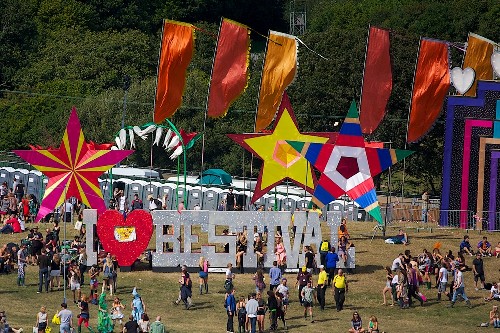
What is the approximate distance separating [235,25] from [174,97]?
369 centimetres

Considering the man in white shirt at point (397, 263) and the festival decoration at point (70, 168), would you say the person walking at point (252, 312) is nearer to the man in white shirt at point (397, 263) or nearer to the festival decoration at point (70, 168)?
the man in white shirt at point (397, 263)

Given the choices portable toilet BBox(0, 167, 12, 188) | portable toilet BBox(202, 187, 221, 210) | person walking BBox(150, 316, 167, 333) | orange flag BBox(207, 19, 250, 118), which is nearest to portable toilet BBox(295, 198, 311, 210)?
portable toilet BBox(202, 187, 221, 210)

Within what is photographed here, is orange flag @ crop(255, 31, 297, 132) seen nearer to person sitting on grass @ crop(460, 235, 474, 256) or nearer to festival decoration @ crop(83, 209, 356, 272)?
festival decoration @ crop(83, 209, 356, 272)

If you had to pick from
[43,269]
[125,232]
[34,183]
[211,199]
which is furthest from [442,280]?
[34,183]

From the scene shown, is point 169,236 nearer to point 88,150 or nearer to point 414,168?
point 88,150

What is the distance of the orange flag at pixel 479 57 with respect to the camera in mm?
68562

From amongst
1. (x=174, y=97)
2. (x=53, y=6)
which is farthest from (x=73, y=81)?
(x=174, y=97)

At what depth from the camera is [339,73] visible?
8925cm

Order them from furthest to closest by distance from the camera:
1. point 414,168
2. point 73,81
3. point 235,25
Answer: point 73,81
point 414,168
point 235,25

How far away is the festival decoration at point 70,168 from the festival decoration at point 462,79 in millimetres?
15326

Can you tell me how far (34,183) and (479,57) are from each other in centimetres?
2177

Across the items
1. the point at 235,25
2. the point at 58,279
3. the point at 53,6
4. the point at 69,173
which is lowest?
the point at 58,279

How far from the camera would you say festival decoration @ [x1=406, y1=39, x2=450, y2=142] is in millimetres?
66875

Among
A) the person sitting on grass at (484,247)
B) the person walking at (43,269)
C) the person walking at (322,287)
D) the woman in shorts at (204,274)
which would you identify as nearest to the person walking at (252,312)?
the person walking at (322,287)
